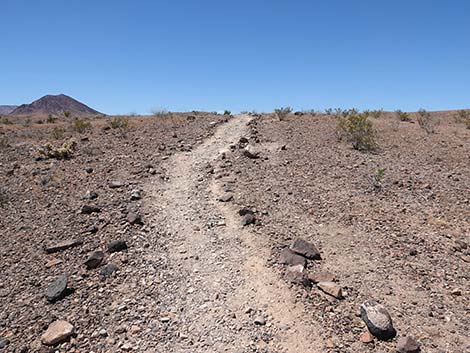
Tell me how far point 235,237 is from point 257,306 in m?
2.09

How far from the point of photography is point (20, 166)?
42.2 ft

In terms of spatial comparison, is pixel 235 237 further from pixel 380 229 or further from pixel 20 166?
pixel 20 166

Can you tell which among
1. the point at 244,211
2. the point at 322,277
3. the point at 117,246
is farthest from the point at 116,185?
the point at 322,277

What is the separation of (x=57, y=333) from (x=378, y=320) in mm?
4217

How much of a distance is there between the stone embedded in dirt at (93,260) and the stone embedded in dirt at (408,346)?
4.88m

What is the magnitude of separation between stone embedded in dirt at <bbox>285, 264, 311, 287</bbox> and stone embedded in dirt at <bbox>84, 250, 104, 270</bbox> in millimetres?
3324

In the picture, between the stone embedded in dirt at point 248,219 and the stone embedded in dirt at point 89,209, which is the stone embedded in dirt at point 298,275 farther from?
the stone embedded in dirt at point 89,209

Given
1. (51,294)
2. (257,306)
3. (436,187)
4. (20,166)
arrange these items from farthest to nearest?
(20,166)
(436,187)
(51,294)
(257,306)

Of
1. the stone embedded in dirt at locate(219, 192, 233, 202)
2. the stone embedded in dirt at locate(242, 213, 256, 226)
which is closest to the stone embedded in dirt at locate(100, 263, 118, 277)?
the stone embedded in dirt at locate(242, 213, 256, 226)

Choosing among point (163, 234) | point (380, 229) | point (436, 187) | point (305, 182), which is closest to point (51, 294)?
point (163, 234)

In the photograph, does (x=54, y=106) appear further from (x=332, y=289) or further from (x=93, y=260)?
(x=332, y=289)

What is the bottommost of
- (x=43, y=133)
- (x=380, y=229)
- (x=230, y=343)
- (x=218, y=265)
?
(x=230, y=343)

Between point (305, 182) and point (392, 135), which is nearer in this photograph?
point (305, 182)

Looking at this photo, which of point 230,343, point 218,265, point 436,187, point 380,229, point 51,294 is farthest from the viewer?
point 436,187
